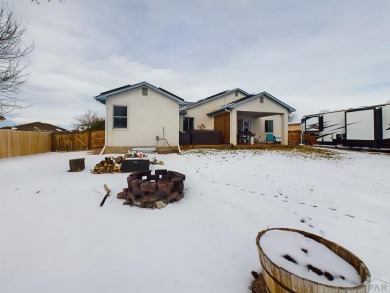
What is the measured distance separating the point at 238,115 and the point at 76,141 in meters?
16.6

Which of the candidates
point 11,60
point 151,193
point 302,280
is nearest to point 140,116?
point 11,60

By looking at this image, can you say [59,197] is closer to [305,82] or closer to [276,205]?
[276,205]

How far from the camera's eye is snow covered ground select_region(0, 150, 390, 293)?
2166mm

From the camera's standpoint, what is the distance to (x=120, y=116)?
1191 cm

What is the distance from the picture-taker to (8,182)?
584 centimetres

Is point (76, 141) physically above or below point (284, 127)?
below

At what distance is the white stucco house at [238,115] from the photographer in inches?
578

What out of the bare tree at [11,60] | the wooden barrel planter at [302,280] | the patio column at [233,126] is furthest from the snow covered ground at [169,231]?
the patio column at [233,126]

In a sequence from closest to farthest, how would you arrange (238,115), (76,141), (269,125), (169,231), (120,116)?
(169,231), (120,116), (238,115), (76,141), (269,125)

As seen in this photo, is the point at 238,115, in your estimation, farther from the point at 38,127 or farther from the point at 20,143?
the point at 38,127

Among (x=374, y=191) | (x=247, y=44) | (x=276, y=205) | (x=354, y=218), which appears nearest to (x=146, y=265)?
(x=276, y=205)

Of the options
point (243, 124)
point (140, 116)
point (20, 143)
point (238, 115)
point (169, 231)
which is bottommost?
point (169, 231)

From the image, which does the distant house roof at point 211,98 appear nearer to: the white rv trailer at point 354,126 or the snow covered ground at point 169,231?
the white rv trailer at point 354,126

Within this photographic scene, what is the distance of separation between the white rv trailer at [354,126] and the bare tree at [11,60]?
22.9 m
